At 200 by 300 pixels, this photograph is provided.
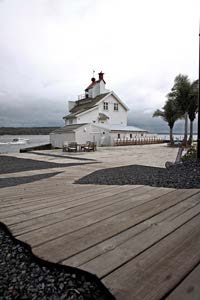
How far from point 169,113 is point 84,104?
1590 centimetres

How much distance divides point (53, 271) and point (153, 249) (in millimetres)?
792

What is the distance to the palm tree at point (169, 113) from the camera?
26.0m

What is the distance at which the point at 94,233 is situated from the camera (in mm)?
1946

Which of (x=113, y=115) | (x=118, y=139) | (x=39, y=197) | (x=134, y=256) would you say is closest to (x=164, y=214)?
(x=134, y=256)

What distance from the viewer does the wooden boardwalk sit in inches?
49.9

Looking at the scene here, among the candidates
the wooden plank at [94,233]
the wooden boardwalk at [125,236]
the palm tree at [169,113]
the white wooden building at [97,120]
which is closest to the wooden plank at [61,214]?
the wooden boardwalk at [125,236]

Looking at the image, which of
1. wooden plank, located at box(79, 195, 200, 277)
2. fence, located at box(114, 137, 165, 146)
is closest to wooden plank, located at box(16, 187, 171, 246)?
wooden plank, located at box(79, 195, 200, 277)

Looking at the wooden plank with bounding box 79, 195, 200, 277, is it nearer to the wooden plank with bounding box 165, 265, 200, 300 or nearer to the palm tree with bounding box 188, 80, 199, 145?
the wooden plank with bounding box 165, 265, 200, 300

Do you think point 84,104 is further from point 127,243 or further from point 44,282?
point 44,282

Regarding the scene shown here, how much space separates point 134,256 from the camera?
4.98 ft

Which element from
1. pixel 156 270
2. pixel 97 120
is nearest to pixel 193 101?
pixel 97 120

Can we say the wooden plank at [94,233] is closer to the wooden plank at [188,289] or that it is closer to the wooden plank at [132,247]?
the wooden plank at [132,247]

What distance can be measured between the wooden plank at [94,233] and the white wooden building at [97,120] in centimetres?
2337

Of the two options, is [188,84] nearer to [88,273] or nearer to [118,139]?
[118,139]
